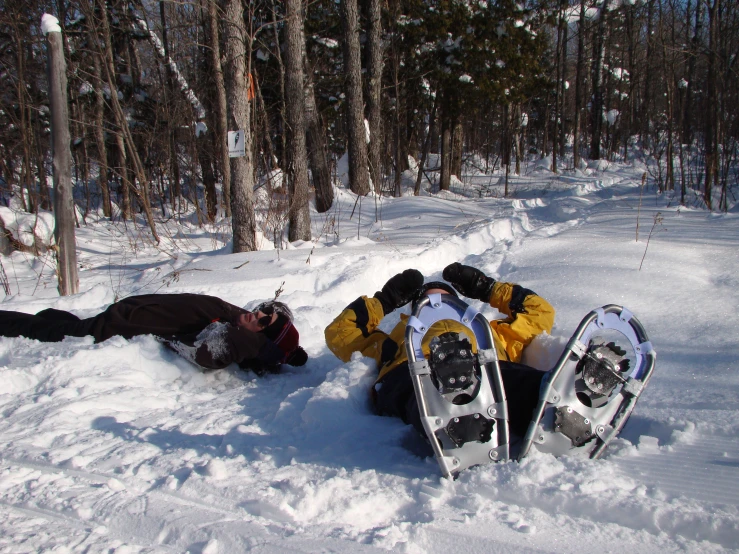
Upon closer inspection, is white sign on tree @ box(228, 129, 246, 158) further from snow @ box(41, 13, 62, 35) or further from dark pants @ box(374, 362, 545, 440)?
dark pants @ box(374, 362, 545, 440)

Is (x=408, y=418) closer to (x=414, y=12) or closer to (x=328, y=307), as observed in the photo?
(x=328, y=307)

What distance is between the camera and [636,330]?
2.02 meters

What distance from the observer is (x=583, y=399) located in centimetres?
195

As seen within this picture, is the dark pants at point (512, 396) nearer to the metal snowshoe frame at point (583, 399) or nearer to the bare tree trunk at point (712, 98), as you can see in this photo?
the metal snowshoe frame at point (583, 399)

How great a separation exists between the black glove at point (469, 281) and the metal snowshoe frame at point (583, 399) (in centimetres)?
99

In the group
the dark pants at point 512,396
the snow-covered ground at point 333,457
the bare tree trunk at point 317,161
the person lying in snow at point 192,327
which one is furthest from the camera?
the bare tree trunk at point 317,161

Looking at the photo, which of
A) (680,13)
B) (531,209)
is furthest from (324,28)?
(680,13)

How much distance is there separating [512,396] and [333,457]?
0.76 metres

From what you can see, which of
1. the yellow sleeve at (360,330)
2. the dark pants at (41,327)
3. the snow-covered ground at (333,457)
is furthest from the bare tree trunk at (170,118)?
the yellow sleeve at (360,330)

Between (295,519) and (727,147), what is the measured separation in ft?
33.4

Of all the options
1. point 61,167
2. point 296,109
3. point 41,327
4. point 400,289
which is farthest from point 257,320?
point 296,109

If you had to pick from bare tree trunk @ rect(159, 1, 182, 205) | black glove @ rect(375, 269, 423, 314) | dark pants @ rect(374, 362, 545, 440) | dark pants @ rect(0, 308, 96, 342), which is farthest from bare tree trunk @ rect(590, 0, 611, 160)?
dark pants @ rect(374, 362, 545, 440)

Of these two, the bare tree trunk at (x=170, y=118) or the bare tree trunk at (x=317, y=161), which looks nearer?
the bare tree trunk at (x=317, y=161)

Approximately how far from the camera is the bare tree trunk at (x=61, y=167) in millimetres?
5113
